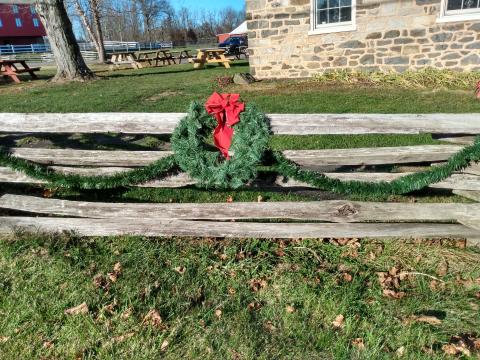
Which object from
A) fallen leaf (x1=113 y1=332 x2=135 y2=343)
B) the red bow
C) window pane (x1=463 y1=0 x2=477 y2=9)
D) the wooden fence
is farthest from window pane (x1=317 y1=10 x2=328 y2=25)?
fallen leaf (x1=113 y1=332 x2=135 y2=343)

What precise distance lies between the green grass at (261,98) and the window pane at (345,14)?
2.26 m

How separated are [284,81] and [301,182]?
30.5ft

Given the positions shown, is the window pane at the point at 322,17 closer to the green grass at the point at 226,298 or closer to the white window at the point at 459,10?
the white window at the point at 459,10

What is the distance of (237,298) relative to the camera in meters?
2.96

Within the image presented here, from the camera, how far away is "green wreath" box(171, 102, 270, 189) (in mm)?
2975

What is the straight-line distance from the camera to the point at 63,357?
8.14 feet

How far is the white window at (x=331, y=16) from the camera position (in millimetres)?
11367

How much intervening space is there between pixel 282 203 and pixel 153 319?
136 centimetres

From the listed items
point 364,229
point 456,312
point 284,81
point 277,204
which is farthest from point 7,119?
point 284,81

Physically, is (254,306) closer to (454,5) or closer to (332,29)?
(332,29)

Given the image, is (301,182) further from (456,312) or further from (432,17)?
(432,17)

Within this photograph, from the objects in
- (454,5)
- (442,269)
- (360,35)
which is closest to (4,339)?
(442,269)

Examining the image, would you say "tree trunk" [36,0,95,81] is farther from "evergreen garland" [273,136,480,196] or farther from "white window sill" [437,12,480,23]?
"evergreen garland" [273,136,480,196]

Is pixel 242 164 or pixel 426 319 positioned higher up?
pixel 242 164
